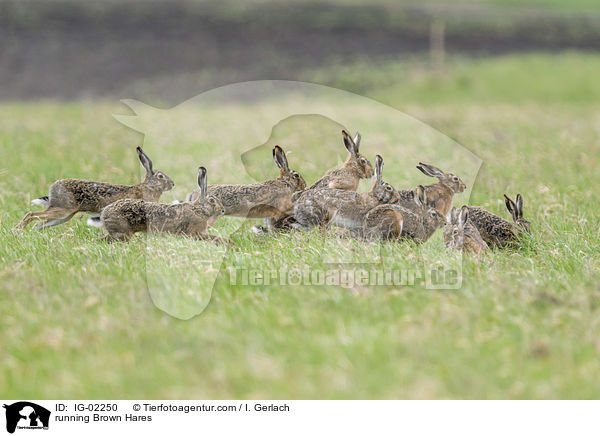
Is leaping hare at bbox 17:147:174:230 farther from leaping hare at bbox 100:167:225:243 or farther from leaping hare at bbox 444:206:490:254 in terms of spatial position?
leaping hare at bbox 444:206:490:254

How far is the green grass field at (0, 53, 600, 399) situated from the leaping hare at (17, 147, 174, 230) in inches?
9.6

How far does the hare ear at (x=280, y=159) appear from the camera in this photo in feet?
28.8

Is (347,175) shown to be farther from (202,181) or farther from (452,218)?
(202,181)

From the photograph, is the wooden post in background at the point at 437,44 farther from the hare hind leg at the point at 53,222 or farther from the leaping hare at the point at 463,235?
the hare hind leg at the point at 53,222

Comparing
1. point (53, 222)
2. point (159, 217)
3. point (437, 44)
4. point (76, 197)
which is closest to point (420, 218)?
point (159, 217)

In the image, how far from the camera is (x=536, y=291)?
650 centimetres

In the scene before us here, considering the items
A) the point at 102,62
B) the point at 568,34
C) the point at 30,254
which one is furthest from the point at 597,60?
the point at 30,254

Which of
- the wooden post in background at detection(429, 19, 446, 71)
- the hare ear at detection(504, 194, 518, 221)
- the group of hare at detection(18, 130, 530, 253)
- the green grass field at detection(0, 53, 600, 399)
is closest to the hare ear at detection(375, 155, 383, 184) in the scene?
the group of hare at detection(18, 130, 530, 253)

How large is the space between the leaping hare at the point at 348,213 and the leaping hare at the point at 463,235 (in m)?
0.56

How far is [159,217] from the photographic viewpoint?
811cm

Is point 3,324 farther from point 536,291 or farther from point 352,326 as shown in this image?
point 536,291

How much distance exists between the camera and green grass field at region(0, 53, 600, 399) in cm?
499

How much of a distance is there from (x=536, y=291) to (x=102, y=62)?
28604mm
